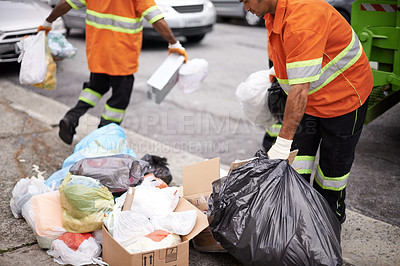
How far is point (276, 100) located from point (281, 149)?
928 mm

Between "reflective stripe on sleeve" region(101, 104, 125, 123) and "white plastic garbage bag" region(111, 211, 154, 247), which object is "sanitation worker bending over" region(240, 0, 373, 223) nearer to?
"white plastic garbage bag" region(111, 211, 154, 247)

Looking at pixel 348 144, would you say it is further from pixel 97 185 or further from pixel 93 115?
pixel 93 115

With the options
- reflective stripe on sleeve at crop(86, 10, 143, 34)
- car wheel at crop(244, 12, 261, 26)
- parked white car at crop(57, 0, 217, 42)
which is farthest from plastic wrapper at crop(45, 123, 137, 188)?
car wheel at crop(244, 12, 261, 26)

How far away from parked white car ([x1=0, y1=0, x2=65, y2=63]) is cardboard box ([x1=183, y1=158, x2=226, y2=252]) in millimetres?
4172

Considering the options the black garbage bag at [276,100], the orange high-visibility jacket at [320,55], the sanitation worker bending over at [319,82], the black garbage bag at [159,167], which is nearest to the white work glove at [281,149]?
the sanitation worker bending over at [319,82]

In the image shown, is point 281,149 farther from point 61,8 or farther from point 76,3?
point 61,8

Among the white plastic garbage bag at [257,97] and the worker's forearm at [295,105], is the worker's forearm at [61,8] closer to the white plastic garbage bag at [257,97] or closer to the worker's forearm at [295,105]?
the white plastic garbage bag at [257,97]

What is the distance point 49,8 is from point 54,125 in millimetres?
3107

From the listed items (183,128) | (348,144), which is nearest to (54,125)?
(183,128)

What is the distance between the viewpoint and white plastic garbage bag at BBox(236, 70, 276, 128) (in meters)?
3.37

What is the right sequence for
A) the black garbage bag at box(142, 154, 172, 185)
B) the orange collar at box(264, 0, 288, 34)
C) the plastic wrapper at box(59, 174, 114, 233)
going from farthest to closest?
the black garbage bag at box(142, 154, 172, 185)
the plastic wrapper at box(59, 174, 114, 233)
the orange collar at box(264, 0, 288, 34)

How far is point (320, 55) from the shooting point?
222 centimetres

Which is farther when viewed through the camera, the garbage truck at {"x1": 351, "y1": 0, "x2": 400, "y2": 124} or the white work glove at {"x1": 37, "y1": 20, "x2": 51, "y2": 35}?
the white work glove at {"x1": 37, "y1": 20, "x2": 51, "y2": 35}

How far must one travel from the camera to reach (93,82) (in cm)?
402
